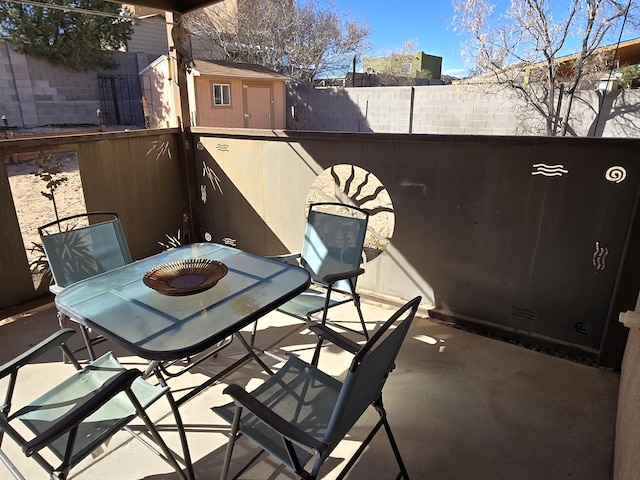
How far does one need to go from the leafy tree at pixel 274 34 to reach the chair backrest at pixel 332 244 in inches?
629

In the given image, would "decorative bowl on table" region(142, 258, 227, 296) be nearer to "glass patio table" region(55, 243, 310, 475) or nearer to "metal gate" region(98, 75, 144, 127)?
"glass patio table" region(55, 243, 310, 475)

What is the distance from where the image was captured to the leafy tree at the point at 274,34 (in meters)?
16.4

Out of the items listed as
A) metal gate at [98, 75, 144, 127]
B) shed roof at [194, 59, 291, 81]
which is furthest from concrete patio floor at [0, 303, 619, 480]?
metal gate at [98, 75, 144, 127]

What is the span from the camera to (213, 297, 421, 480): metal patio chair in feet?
4.09

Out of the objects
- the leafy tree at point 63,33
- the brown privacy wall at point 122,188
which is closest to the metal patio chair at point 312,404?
the brown privacy wall at point 122,188

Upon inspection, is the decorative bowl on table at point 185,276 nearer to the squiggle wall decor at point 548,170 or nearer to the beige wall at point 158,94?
the squiggle wall decor at point 548,170

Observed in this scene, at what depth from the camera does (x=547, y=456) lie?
74.7 inches

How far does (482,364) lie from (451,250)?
0.82 metres

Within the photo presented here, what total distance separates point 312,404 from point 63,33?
15523 millimetres

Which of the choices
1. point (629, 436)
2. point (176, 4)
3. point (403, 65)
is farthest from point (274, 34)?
point (629, 436)

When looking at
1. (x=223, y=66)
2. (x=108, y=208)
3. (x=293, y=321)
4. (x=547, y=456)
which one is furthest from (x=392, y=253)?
(x=223, y=66)

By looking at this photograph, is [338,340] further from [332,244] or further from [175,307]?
[332,244]

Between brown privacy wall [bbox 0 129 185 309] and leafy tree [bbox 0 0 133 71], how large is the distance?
10.9 metres

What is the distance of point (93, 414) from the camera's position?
1610mm
